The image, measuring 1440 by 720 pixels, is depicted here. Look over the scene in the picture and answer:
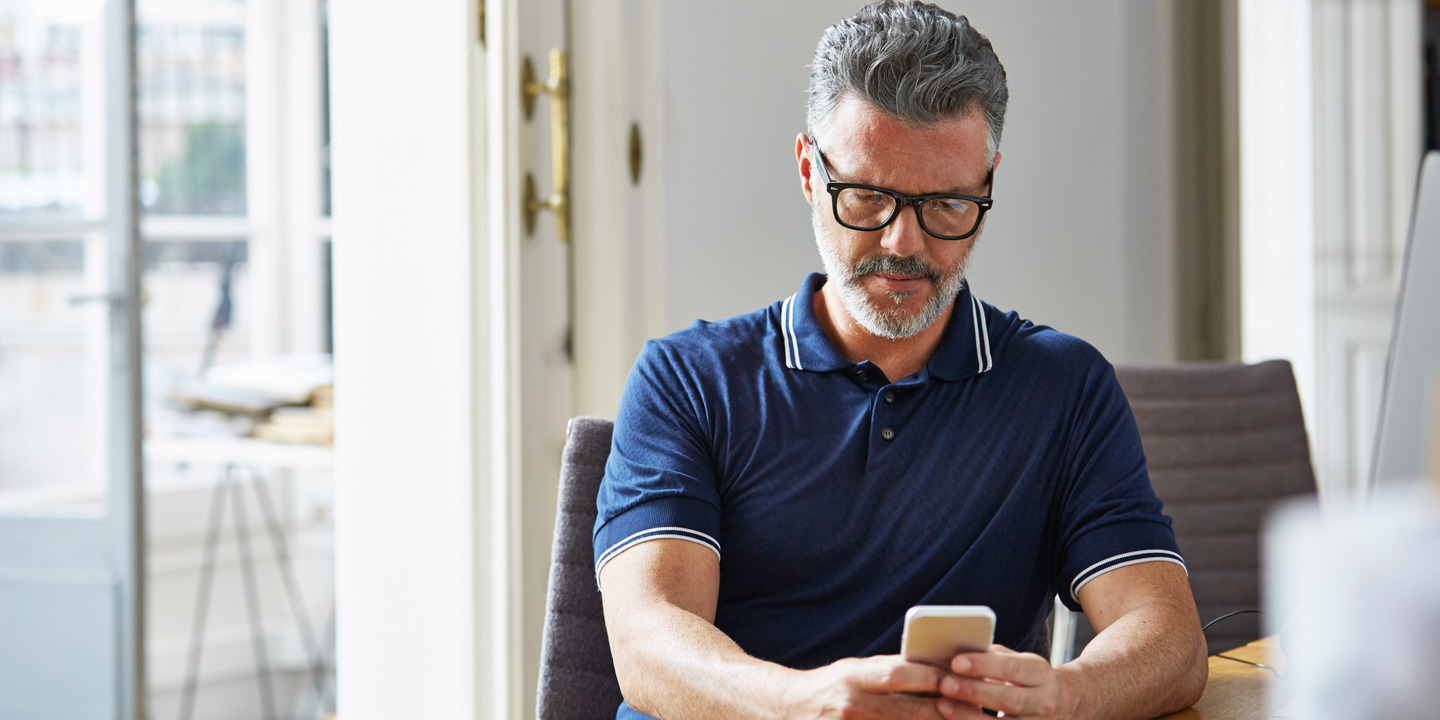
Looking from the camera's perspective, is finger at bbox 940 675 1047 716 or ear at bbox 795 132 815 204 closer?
finger at bbox 940 675 1047 716

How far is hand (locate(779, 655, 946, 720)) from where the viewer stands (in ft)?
2.77

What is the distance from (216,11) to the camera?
3.33m

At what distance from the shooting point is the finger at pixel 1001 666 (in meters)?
0.84

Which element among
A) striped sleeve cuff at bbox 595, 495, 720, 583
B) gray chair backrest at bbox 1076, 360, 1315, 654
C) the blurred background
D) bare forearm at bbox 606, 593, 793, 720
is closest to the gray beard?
striped sleeve cuff at bbox 595, 495, 720, 583

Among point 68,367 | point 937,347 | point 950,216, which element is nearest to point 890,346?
point 937,347

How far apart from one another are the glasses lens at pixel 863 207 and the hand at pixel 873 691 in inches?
19.8

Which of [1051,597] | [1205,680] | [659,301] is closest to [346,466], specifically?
[659,301]

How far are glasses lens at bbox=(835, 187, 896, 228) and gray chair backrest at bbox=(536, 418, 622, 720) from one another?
376mm

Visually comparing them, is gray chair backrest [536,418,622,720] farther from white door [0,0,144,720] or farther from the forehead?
white door [0,0,144,720]

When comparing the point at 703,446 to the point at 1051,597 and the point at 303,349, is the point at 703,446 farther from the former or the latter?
the point at 303,349

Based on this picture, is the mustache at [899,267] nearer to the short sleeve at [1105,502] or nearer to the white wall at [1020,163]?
the short sleeve at [1105,502]

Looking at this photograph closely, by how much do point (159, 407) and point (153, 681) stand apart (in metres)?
0.75

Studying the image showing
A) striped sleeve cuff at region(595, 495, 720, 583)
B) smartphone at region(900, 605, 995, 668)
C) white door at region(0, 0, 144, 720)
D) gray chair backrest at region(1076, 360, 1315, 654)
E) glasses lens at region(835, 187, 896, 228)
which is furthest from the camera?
white door at region(0, 0, 144, 720)

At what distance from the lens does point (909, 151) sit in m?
1.19
